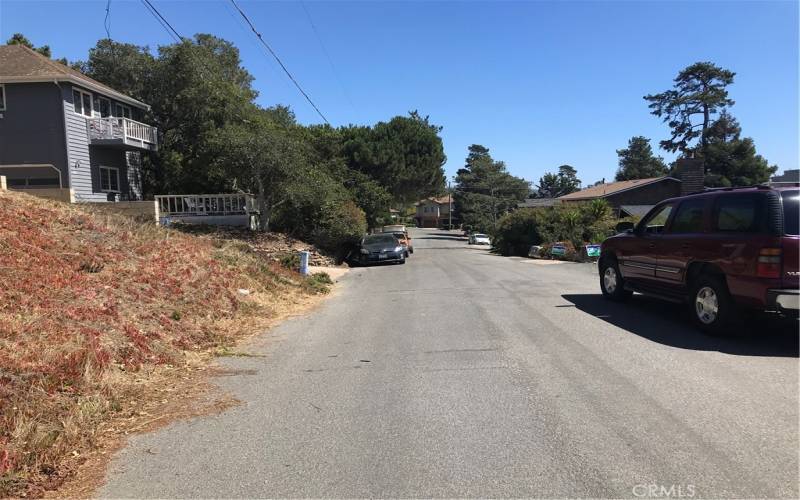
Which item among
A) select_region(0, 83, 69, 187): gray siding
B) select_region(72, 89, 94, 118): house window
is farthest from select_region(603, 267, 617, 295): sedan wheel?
select_region(72, 89, 94, 118): house window

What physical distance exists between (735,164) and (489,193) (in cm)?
3695

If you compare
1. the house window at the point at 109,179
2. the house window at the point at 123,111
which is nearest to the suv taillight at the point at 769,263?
the house window at the point at 109,179

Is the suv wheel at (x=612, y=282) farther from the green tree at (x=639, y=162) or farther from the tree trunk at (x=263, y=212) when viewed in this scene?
the green tree at (x=639, y=162)

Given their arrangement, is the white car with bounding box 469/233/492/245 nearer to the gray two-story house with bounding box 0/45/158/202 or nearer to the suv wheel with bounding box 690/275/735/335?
the gray two-story house with bounding box 0/45/158/202

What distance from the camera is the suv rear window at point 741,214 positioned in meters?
7.03

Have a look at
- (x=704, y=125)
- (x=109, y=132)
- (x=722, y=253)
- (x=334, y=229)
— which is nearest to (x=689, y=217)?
(x=722, y=253)

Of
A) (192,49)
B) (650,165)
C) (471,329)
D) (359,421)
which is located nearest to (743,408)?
(359,421)

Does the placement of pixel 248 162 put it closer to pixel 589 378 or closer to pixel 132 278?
pixel 132 278

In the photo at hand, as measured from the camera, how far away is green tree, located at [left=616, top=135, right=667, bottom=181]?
323 feet

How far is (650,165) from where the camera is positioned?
10000 cm

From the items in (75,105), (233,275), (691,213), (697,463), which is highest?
(75,105)

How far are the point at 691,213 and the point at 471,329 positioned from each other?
3687 mm

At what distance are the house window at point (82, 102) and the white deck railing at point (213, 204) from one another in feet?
16.3

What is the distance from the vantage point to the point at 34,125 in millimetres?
23750
